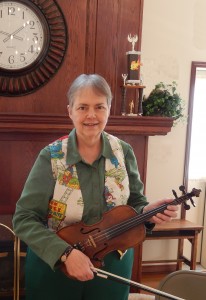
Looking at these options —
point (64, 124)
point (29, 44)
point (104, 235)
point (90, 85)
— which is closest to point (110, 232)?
point (104, 235)

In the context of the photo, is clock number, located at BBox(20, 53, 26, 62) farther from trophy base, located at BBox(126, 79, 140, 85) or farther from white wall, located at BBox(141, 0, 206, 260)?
white wall, located at BBox(141, 0, 206, 260)

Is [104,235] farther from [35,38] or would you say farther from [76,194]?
[35,38]

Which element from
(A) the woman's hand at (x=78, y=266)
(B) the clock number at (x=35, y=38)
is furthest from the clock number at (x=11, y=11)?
(A) the woman's hand at (x=78, y=266)

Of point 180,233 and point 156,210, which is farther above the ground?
point 156,210

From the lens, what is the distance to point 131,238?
1.37 m

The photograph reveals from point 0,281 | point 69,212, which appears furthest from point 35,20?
point 0,281

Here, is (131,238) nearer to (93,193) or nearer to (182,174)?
(93,193)

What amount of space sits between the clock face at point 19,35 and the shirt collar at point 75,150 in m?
1.04

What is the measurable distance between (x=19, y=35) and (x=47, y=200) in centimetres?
132

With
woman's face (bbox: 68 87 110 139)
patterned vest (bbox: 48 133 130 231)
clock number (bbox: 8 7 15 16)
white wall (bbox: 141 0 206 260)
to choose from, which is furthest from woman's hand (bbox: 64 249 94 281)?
white wall (bbox: 141 0 206 260)

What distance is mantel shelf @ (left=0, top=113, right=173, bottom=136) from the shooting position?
7.04 ft

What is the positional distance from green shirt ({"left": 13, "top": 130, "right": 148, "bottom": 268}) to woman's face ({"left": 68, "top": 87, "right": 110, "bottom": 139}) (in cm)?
9

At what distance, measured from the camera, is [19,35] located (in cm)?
224

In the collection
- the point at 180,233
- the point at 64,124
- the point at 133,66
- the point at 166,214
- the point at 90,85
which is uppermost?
the point at 133,66
